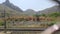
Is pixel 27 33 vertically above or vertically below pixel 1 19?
below

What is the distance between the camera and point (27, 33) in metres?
6.16

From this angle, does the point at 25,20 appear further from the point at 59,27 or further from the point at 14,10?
the point at 59,27

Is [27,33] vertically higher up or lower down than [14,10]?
lower down

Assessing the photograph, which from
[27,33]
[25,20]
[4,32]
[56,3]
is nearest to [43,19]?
[25,20]

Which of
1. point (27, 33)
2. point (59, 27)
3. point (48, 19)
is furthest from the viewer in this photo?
point (48, 19)

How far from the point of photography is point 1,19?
10.5 m

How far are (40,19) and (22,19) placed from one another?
119cm

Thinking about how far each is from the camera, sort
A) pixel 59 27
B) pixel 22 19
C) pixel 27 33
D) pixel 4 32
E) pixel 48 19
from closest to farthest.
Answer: pixel 59 27 → pixel 27 33 → pixel 4 32 → pixel 48 19 → pixel 22 19

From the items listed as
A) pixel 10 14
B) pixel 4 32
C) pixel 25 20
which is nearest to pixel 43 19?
pixel 25 20

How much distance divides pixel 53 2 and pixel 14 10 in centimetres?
974

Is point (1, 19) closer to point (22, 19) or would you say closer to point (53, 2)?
point (22, 19)

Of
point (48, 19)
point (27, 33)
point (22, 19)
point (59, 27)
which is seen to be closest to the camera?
point (59, 27)

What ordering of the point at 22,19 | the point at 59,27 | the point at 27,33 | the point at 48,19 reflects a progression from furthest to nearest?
the point at 22,19 < the point at 48,19 < the point at 27,33 < the point at 59,27

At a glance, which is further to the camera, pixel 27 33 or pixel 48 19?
pixel 48 19
